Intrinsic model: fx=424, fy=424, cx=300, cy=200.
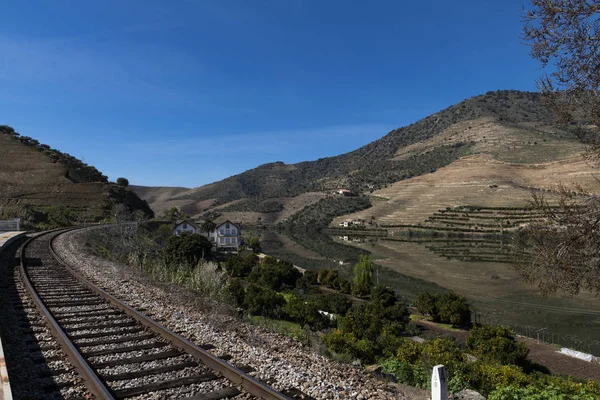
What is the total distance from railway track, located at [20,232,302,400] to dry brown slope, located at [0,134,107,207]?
5977 cm

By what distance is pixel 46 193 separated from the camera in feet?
213

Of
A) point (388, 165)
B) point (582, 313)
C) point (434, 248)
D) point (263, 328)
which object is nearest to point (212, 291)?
point (263, 328)

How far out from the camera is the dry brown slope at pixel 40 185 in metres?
62.8

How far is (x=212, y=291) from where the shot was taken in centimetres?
1224

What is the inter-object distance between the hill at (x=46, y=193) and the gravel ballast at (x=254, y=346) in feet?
136

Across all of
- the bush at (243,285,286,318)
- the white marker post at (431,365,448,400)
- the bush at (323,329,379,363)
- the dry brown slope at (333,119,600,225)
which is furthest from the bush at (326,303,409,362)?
the dry brown slope at (333,119,600,225)

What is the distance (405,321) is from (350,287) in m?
10.3

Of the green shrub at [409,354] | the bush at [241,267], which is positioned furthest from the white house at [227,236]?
the green shrub at [409,354]

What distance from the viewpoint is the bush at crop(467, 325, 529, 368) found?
13748mm

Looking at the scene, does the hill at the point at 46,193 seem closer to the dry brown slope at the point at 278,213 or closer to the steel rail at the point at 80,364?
the steel rail at the point at 80,364

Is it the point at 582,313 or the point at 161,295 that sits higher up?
the point at 161,295

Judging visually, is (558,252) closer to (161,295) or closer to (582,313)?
(161,295)

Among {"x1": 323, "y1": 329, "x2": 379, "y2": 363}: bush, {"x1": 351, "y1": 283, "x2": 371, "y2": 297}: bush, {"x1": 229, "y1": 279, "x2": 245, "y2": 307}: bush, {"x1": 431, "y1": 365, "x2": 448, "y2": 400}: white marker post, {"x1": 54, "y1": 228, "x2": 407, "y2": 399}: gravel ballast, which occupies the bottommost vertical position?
{"x1": 351, "y1": 283, "x2": 371, "y2": 297}: bush

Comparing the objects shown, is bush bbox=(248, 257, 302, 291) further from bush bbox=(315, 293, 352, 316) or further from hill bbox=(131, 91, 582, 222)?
hill bbox=(131, 91, 582, 222)
